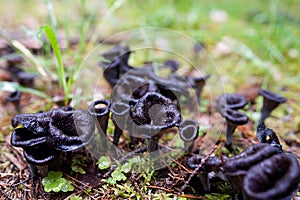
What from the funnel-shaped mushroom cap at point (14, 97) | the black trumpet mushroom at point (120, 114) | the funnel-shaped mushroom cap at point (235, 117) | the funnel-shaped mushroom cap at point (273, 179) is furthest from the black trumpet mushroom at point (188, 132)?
the funnel-shaped mushroom cap at point (14, 97)

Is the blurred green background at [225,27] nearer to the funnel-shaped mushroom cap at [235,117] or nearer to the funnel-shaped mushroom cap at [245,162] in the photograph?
the funnel-shaped mushroom cap at [235,117]

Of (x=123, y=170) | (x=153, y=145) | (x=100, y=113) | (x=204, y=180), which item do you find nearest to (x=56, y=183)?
(x=123, y=170)

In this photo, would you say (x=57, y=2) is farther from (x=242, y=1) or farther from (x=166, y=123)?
Result: (x=166, y=123)

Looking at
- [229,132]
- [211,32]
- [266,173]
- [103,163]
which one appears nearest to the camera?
[266,173]

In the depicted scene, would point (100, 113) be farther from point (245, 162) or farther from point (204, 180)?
point (245, 162)

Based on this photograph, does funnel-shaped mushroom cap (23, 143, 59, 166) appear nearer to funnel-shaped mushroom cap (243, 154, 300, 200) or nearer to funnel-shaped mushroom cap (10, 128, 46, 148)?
funnel-shaped mushroom cap (10, 128, 46, 148)

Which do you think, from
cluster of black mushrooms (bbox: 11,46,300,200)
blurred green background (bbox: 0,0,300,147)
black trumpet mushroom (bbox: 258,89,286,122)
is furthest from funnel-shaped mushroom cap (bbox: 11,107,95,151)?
black trumpet mushroom (bbox: 258,89,286,122)

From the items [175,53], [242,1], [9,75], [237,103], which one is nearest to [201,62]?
[175,53]
